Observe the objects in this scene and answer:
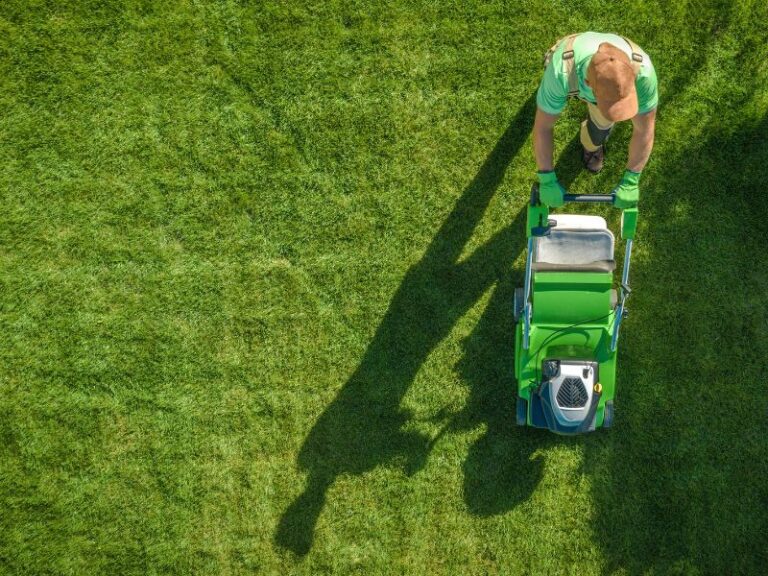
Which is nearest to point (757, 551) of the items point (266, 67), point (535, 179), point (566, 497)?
point (566, 497)

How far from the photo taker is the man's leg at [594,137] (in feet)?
16.8

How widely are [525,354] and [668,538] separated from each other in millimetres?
2286

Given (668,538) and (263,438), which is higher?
(263,438)

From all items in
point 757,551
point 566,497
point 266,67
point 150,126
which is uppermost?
point 266,67

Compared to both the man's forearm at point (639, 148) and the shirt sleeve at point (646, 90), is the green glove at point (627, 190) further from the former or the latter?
the shirt sleeve at point (646, 90)

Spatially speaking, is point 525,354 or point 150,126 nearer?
point 525,354

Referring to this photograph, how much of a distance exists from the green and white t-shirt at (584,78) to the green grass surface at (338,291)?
4.78ft

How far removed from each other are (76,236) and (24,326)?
100cm

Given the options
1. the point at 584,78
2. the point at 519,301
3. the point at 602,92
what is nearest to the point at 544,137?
the point at 584,78

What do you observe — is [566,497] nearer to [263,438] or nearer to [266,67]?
[263,438]

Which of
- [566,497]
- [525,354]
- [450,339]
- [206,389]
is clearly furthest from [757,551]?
[206,389]

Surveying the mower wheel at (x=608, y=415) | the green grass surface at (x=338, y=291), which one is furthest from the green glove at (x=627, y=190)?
the mower wheel at (x=608, y=415)

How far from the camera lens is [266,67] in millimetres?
6027

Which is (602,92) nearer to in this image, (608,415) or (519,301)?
(519,301)
